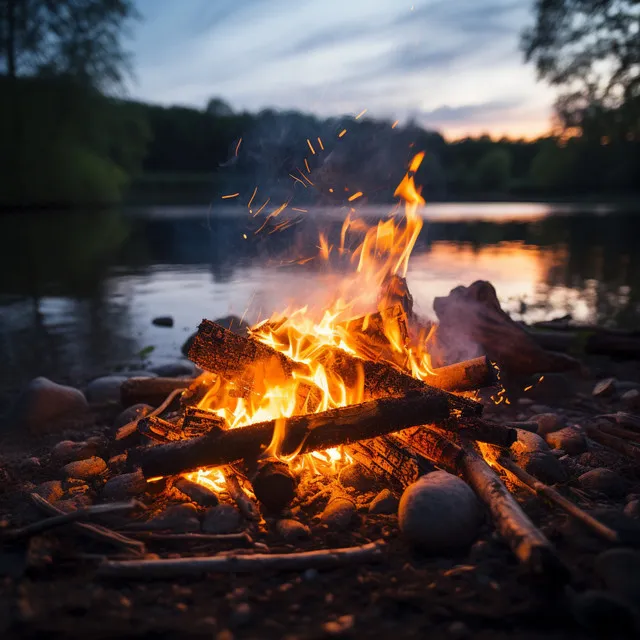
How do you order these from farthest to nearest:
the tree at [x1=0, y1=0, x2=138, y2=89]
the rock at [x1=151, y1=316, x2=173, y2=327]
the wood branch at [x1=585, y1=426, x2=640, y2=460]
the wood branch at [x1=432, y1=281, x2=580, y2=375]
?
the tree at [x1=0, y1=0, x2=138, y2=89]
the rock at [x1=151, y1=316, x2=173, y2=327]
the wood branch at [x1=432, y1=281, x2=580, y2=375]
the wood branch at [x1=585, y1=426, x2=640, y2=460]

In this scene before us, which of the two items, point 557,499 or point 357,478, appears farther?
point 357,478

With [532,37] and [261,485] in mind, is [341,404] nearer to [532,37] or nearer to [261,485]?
[261,485]

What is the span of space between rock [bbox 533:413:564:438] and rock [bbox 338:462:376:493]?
1.88 m

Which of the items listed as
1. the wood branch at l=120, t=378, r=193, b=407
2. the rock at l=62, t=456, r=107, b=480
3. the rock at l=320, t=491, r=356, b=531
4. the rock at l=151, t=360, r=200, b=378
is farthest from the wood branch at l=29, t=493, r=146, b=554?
the rock at l=151, t=360, r=200, b=378

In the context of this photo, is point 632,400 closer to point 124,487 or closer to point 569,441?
point 569,441

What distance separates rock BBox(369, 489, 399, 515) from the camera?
3.91 m

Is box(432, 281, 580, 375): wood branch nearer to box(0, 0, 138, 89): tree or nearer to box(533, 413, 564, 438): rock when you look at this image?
box(533, 413, 564, 438): rock

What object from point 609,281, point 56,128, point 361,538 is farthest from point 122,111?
point 361,538

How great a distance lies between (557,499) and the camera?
12.3ft

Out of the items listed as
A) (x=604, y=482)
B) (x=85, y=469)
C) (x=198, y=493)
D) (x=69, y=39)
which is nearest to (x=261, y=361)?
(x=198, y=493)

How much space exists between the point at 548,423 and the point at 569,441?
20.3 inches

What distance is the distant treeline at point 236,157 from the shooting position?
6.39 m

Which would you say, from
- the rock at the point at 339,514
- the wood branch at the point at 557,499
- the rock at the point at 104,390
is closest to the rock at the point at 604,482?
the wood branch at the point at 557,499

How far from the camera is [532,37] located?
33062mm
